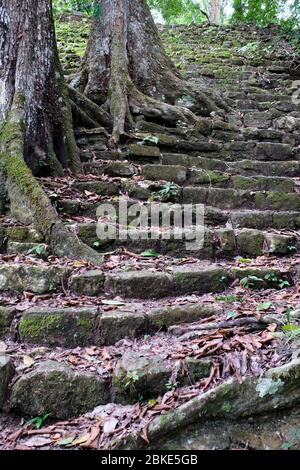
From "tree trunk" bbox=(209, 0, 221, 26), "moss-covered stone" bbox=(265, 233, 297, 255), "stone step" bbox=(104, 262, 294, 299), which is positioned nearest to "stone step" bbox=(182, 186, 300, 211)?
"moss-covered stone" bbox=(265, 233, 297, 255)

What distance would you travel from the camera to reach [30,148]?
422 centimetres

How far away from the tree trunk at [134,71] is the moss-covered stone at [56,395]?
13.2 ft

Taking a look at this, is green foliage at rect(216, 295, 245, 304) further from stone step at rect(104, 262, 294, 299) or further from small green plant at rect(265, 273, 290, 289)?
small green plant at rect(265, 273, 290, 289)

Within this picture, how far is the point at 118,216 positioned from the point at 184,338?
1639mm

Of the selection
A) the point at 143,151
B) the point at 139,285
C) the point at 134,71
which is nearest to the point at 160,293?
the point at 139,285

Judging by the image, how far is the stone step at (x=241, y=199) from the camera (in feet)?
13.3

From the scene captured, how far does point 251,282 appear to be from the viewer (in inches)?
116

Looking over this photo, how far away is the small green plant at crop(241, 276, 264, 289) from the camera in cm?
294

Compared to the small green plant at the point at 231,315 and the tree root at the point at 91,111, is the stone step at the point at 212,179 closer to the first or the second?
the tree root at the point at 91,111

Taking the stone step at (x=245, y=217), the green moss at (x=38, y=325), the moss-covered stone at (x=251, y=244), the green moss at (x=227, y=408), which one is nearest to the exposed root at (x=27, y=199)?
the stone step at (x=245, y=217)

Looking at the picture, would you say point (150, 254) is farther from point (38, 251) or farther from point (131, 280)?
point (38, 251)

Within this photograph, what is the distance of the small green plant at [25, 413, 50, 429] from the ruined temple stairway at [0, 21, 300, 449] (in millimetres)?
40

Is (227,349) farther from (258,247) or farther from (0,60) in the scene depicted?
(0,60)
